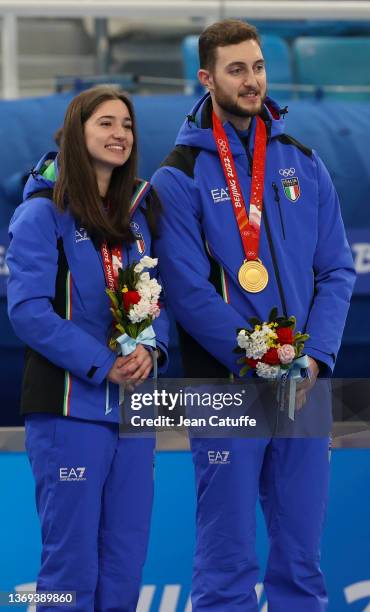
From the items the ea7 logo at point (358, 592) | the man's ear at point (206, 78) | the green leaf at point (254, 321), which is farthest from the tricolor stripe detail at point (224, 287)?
the ea7 logo at point (358, 592)

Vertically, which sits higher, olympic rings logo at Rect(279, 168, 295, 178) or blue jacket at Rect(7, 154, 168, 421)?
olympic rings logo at Rect(279, 168, 295, 178)

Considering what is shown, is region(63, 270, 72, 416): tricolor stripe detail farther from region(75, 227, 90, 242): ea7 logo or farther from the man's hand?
the man's hand

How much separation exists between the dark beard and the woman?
0.30m

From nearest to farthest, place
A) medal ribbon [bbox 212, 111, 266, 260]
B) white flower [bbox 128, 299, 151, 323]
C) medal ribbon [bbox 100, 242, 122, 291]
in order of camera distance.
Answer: white flower [bbox 128, 299, 151, 323]
medal ribbon [bbox 100, 242, 122, 291]
medal ribbon [bbox 212, 111, 266, 260]

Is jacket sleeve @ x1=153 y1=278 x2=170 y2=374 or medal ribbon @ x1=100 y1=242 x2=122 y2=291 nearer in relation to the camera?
medal ribbon @ x1=100 y1=242 x2=122 y2=291

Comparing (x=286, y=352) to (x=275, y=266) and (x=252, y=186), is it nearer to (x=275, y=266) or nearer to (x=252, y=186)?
(x=275, y=266)

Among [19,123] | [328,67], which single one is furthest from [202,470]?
[328,67]

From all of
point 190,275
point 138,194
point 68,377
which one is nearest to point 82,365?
point 68,377

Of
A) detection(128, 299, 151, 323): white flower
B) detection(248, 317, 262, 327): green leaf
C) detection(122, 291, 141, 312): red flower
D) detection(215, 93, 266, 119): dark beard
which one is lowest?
detection(248, 317, 262, 327): green leaf

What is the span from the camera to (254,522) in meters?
3.23

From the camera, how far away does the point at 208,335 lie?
3.21m

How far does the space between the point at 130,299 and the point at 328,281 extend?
2.07ft

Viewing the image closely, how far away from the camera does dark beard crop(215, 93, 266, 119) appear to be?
10.8 feet

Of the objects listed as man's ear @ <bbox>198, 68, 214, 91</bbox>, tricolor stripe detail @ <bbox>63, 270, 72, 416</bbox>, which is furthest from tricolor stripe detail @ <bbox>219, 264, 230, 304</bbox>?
man's ear @ <bbox>198, 68, 214, 91</bbox>
